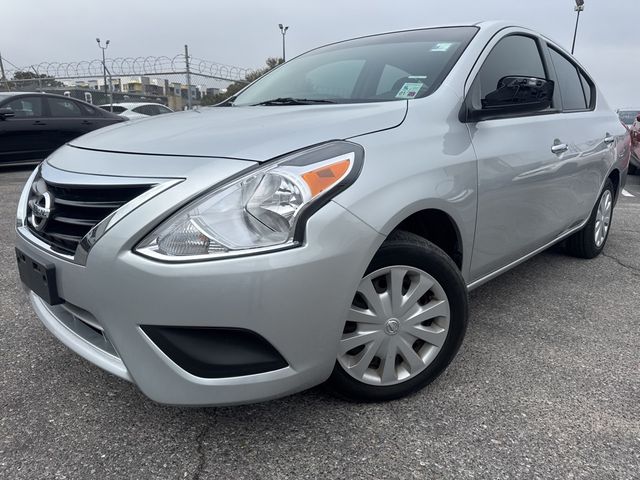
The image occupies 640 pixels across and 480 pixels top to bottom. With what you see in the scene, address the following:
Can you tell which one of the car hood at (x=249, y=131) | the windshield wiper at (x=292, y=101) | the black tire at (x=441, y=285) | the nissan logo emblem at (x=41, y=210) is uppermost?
the windshield wiper at (x=292, y=101)

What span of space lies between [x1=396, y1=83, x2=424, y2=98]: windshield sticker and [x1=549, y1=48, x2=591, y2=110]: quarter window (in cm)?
138

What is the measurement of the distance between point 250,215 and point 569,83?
276 centimetres

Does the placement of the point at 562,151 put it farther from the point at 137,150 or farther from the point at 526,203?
the point at 137,150

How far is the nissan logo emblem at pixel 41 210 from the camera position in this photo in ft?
6.10

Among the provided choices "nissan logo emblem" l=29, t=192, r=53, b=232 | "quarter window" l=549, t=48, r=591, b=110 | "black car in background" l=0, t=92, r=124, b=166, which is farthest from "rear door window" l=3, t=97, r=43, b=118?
"quarter window" l=549, t=48, r=591, b=110

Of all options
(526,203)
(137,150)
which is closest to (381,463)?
(137,150)

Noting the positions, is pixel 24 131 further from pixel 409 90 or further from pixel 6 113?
pixel 409 90

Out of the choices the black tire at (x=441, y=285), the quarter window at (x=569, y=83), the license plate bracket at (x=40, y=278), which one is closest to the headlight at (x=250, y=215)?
the black tire at (x=441, y=285)

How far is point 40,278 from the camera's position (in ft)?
5.98

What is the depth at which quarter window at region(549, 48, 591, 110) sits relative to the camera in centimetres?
326

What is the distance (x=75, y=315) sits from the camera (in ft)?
5.86

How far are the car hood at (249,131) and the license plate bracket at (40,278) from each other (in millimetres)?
471

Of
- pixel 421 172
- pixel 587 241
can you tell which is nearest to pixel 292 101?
pixel 421 172

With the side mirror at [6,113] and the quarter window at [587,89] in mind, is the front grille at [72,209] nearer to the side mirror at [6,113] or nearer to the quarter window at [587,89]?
the quarter window at [587,89]
